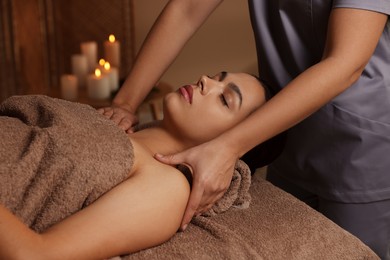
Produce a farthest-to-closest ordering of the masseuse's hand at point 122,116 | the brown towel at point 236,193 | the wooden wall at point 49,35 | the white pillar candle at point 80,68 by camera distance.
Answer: the wooden wall at point 49,35 → the white pillar candle at point 80,68 → the masseuse's hand at point 122,116 → the brown towel at point 236,193

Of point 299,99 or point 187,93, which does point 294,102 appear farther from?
point 187,93

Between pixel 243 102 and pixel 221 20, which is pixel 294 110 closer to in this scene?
pixel 243 102

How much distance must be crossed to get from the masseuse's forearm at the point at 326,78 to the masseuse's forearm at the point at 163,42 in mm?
456

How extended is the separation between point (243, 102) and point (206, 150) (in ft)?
0.98

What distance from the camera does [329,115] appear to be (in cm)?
153

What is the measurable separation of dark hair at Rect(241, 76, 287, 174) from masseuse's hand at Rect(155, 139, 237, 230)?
0.97 feet

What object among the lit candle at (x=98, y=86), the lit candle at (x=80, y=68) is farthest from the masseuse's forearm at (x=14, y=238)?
the lit candle at (x=80, y=68)

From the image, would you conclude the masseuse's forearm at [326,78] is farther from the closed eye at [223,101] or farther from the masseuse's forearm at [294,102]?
the closed eye at [223,101]

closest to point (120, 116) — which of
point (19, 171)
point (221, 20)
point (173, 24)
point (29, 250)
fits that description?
point (173, 24)

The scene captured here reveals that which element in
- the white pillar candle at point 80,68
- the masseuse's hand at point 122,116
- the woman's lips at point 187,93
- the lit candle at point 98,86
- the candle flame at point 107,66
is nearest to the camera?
the woman's lips at point 187,93

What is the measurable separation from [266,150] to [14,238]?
79cm

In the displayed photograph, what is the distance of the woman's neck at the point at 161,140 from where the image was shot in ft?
5.11

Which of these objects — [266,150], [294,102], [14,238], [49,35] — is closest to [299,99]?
[294,102]

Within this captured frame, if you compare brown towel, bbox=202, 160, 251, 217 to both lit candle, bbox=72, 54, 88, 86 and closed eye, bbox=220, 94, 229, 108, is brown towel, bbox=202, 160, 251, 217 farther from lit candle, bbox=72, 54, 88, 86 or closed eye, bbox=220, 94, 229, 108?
lit candle, bbox=72, 54, 88, 86
